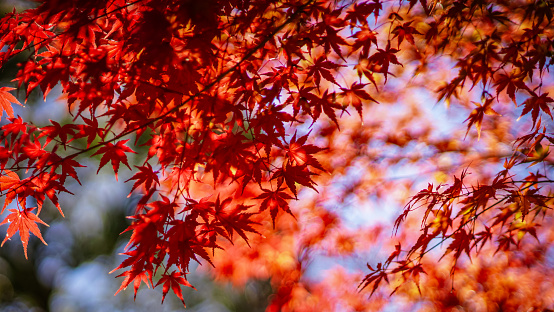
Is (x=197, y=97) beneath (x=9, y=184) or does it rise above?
above

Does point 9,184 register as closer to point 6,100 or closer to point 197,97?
point 6,100

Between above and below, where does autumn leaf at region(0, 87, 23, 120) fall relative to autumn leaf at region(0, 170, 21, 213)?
above

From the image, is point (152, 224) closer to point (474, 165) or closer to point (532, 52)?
point (532, 52)

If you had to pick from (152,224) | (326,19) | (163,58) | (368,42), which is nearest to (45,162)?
(152,224)

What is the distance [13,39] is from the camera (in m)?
2.02

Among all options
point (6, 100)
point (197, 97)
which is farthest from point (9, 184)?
point (197, 97)

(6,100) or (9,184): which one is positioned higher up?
(6,100)

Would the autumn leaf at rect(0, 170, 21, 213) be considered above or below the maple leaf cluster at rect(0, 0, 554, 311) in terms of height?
below

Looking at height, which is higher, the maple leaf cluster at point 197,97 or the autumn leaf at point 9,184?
the maple leaf cluster at point 197,97

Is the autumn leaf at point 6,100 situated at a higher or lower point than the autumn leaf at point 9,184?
higher

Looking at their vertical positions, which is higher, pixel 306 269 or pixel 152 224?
pixel 306 269

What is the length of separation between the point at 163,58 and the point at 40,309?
7.57m

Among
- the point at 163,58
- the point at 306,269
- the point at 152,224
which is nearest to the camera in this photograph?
the point at 163,58

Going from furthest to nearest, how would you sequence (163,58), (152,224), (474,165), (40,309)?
(40,309), (474,165), (152,224), (163,58)
